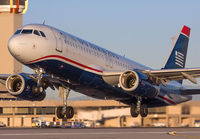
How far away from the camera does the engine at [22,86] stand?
46.1m

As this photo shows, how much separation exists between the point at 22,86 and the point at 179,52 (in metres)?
26.8

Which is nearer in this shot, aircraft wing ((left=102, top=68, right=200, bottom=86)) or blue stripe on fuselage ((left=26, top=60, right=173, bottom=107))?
blue stripe on fuselage ((left=26, top=60, right=173, bottom=107))

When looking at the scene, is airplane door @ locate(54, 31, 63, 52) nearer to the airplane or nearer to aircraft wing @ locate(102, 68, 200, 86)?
the airplane

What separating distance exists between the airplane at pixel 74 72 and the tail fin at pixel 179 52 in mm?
9191

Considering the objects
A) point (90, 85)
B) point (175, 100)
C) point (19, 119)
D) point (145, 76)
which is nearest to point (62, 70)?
point (90, 85)

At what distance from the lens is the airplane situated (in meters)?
40.0

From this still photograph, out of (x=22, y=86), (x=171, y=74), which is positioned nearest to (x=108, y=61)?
(x=171, y=74)

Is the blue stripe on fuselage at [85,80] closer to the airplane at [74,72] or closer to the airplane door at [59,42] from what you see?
the airplane at [74,72]

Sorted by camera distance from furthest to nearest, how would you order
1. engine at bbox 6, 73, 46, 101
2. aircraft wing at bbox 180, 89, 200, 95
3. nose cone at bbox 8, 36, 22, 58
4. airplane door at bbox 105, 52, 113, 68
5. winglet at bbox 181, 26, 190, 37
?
winglet at bbox 181, 26, 190, 37 → aircraft wing at bbox 180, 89, 200, 95 → airplane door at bbox 105, 52, 113, 68 → engine at bbox 6, 73, 46, 101 → nose cone at bbox 8, 36, 22, 58

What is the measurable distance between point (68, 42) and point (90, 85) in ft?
18.4

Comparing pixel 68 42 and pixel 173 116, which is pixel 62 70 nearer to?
pixel 68 42

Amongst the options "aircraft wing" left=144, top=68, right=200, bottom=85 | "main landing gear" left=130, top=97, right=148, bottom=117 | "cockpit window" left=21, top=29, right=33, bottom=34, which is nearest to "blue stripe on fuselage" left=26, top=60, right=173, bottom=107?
"main landing gear" left=130, top=97, right=148, bottom=117

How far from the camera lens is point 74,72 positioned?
141 feet
